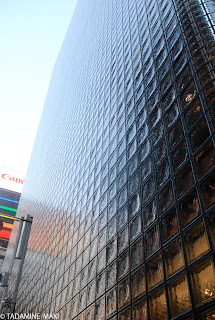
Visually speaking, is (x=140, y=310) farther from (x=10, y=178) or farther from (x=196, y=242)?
(x=10, y=178)

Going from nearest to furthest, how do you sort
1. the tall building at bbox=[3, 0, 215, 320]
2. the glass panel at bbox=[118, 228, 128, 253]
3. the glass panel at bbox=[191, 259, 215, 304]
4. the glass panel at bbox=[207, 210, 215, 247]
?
the glass panel at bbox=[191, 259, 215, 304], the glass panel at bbox=[207, 210, 215, 247], the tall building at bbox=[3, 0, 215, 320], the glass panel at bbox=[118, 228, 128, 253]

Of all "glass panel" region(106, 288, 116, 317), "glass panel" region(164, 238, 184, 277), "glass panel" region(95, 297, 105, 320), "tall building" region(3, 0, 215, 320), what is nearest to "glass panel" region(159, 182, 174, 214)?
"tall building" region(3, 0, 215, 320)

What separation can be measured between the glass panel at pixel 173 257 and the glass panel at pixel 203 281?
26 cm

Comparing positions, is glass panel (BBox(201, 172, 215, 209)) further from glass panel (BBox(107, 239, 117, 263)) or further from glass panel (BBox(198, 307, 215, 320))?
glass panel (BBox(107, 239, 117, 263))

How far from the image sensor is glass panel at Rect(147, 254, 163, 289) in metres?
3.71

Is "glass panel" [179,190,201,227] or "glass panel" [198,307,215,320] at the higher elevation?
"glass panel" [179,190,201,227]

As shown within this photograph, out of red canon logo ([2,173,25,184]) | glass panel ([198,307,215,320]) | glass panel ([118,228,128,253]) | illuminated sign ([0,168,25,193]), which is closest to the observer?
glass panel ([198,307,215,320])

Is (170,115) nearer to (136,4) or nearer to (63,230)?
(136,4)

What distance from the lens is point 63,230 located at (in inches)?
392

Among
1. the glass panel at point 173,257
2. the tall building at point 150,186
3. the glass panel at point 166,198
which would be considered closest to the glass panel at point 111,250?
the tall building at point 150,186

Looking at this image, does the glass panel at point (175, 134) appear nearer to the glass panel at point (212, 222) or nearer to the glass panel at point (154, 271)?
the glass panel at point (212, 222)

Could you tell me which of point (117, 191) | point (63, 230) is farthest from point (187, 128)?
point (63, 230)

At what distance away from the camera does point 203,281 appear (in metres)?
2.99

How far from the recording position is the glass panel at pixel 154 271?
12.2 ft
